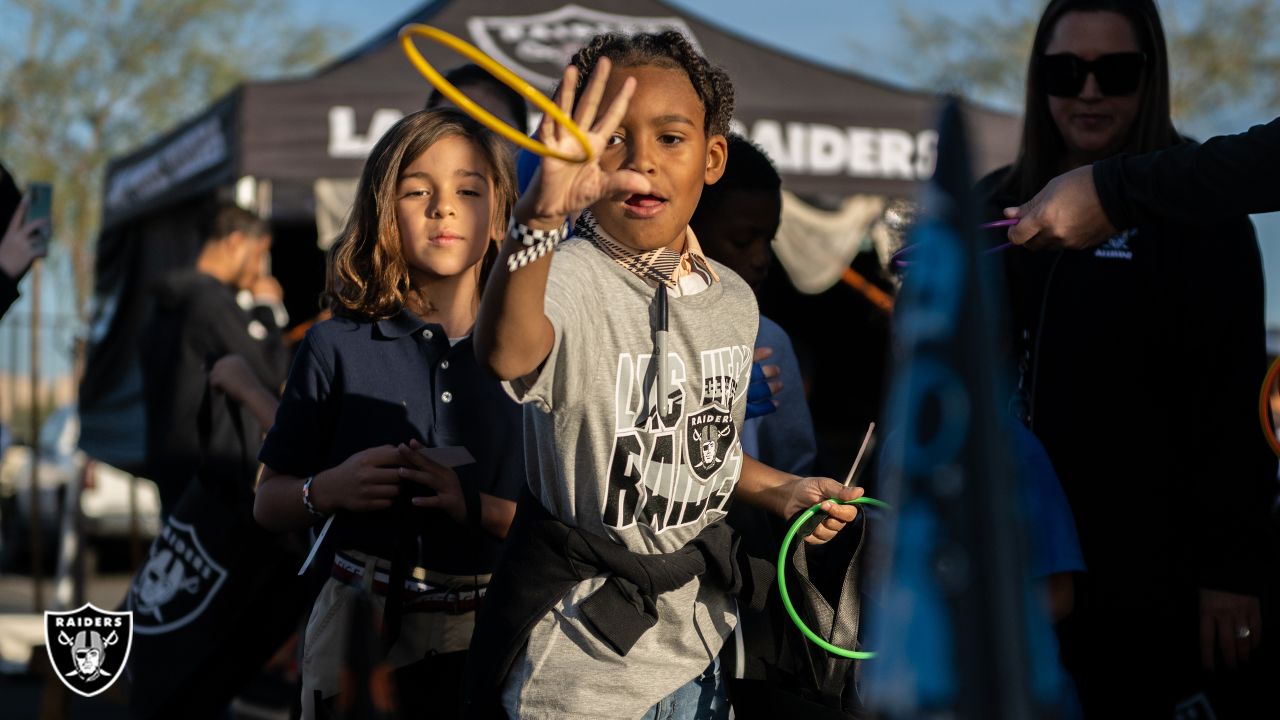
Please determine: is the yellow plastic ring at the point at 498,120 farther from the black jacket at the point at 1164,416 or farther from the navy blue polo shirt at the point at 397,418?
the black jacket at the point at 1164,416

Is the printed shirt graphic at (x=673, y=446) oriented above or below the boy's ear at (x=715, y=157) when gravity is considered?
below

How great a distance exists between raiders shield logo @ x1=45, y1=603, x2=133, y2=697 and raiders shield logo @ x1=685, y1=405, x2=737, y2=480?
1629mm

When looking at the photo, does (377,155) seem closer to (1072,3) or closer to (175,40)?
(1072,3)

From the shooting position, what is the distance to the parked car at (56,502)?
467 inches

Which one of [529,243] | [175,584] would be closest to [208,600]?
[175,584]

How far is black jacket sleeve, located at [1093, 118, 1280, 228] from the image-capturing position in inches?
84.0

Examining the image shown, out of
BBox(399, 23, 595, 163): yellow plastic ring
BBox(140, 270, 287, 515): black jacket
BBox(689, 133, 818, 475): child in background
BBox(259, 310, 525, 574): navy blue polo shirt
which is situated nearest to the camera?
BBox(399, 23, 595, 163): yellow plastic ring

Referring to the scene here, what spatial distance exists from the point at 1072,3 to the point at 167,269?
697 cm

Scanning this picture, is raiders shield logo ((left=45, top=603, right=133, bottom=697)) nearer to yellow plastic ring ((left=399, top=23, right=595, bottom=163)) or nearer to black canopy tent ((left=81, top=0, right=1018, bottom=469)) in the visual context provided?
yellow plastic ring ((left=399, top=23, right=595, bottom=163))

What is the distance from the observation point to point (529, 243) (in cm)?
160

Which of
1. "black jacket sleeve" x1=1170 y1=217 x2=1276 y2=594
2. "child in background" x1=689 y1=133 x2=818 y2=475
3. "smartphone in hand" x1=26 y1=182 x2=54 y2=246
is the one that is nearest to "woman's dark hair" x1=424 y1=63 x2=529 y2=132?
"child in background" x1=689 y1=133 x2=818 y2=475

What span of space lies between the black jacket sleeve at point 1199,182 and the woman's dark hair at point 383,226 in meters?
1.16

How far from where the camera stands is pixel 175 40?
25547mm

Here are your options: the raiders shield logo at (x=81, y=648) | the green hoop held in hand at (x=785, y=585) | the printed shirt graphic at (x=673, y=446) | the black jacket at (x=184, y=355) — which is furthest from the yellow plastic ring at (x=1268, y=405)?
the black jacket at (x=184, y=355)
